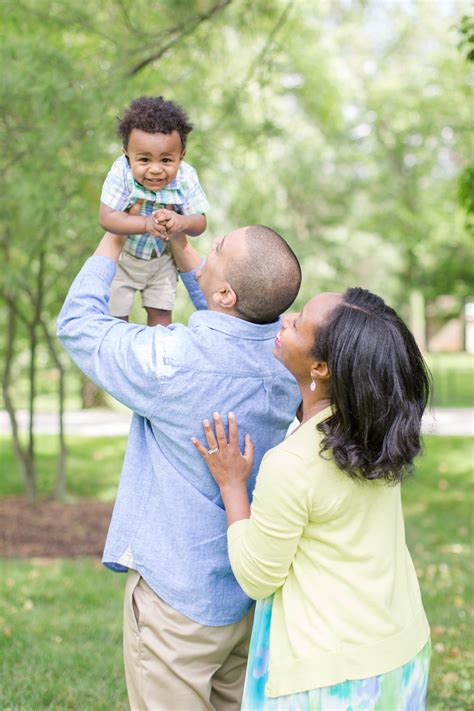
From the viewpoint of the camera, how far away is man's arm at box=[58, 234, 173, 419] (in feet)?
7.06

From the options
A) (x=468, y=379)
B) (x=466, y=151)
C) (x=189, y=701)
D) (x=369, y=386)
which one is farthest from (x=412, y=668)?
(x=468, y=379)

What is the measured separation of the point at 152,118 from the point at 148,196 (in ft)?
0.72

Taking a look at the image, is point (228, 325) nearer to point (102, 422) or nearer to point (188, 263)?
point (188, 263)

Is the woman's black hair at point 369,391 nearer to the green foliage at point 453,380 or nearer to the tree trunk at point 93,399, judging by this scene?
the green foliage at point 453,380

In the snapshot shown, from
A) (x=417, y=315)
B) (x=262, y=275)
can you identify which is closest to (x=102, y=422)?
(x=262, y=275)

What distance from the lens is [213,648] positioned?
2283 millimetres

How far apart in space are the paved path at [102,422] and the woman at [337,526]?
10.3 m

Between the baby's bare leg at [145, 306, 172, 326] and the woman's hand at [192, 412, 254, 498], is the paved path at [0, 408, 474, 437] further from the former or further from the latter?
the woman's hand at [192, 412, 254, 498]

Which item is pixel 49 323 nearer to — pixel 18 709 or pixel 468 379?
pixel 18 709

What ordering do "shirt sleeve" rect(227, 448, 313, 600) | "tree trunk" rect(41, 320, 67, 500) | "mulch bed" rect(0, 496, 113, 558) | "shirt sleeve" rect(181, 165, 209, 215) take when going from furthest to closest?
"tree trunk" rect(41, 320, 67, 500)
"mulch bed" rect(0, 496, 113, 558)
"shirt sleeve" rect(181, 165, 209, 215)
"shirt sleeve" rect(227, 448, 313, 600)

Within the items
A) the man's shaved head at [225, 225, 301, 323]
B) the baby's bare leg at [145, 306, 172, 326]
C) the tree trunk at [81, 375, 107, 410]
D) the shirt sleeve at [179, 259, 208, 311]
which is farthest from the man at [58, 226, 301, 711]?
the tree trunk at [81, 375, 107, 410]

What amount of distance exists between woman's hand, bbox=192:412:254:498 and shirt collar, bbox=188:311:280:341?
207mm

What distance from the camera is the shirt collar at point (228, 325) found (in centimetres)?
223

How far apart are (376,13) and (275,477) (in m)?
23.5
